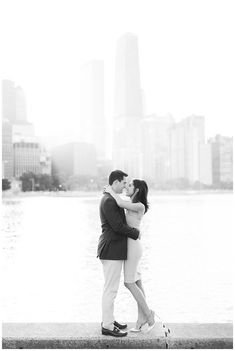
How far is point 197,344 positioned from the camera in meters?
2.49

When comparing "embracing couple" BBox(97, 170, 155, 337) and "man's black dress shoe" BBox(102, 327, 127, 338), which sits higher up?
"embracing couple" BBox(97, 170, 155, 337)

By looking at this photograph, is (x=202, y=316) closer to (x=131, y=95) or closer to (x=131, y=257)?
(x=131, y=257)

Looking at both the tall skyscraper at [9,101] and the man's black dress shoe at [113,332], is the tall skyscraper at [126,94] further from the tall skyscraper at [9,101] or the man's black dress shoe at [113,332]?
the man's black dress shoe at [113,332]

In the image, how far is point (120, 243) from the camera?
8.31ft

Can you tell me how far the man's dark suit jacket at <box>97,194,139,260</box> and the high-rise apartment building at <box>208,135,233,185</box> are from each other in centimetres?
3251

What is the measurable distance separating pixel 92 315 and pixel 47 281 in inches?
131

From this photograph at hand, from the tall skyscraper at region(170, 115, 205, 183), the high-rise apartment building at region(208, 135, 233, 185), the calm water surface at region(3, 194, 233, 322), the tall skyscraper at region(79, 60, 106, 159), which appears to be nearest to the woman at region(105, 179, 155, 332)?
the calm water surface at region(3, 194, 233, 322)

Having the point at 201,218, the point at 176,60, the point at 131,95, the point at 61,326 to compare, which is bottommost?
the point at 201,218

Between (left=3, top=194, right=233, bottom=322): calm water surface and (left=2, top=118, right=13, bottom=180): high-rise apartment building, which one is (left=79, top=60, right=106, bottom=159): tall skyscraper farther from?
(left=2, top=118, right=13, bottom=180): high-rise apartment building

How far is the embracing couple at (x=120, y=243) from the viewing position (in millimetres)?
2512

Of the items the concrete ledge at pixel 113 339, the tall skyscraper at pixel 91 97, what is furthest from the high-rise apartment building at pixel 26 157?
the concrete ledge at pixel 113 339

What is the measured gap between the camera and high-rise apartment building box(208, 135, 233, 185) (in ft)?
115

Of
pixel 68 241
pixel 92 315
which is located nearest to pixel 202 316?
pixel 92 315

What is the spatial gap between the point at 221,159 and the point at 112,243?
117 feet
